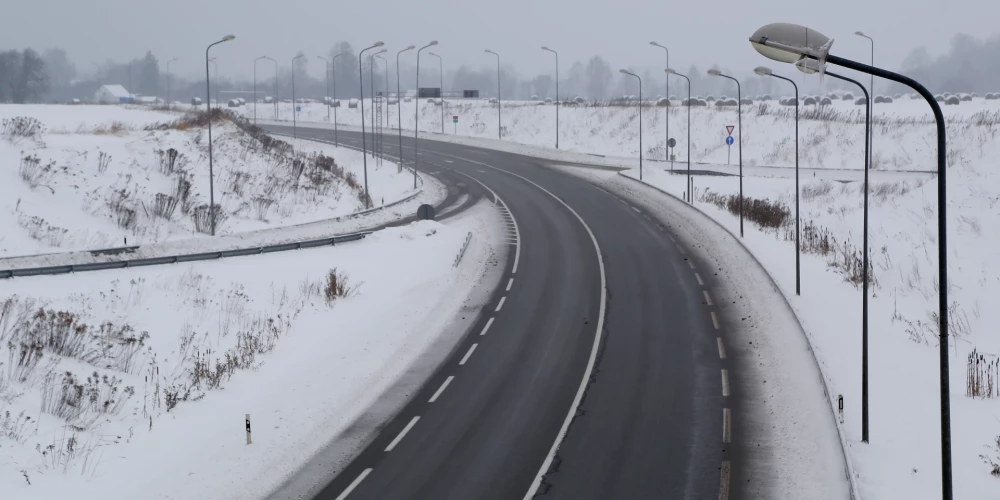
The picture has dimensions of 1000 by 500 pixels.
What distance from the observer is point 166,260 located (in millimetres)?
27781

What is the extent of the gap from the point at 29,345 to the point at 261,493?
7.90 metres

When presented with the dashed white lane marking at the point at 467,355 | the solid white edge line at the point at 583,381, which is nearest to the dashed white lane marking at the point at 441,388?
the dashed white lane marking at the point at 467,355

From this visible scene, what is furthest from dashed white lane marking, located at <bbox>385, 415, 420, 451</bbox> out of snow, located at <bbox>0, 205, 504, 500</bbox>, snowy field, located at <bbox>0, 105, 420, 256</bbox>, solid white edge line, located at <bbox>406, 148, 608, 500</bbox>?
snowy field, located at <bbox>0, 105, 420, 256</bbox>

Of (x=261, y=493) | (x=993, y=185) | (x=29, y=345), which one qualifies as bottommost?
(x=261, y=493)

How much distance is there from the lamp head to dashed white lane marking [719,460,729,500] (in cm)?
866

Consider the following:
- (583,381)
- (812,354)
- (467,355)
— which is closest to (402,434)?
(583,381)

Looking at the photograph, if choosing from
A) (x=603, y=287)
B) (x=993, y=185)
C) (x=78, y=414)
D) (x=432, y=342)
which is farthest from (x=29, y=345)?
(x=993, y=185)

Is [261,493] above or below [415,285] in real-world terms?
below

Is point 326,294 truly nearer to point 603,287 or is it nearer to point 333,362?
point 333,362

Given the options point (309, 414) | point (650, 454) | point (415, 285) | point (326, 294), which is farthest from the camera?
point (415, 285)

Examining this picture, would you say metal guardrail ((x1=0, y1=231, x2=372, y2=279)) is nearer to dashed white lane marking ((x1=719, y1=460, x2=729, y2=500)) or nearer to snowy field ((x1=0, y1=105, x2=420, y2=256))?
snowy field ((x1=0, y1=105, x2=420, y2=256))

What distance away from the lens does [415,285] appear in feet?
96.1

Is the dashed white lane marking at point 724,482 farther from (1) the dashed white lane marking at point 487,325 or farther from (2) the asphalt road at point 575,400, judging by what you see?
(1) the dashed white lane marking at point 487,325

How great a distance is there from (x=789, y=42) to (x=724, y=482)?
30.2 ft
